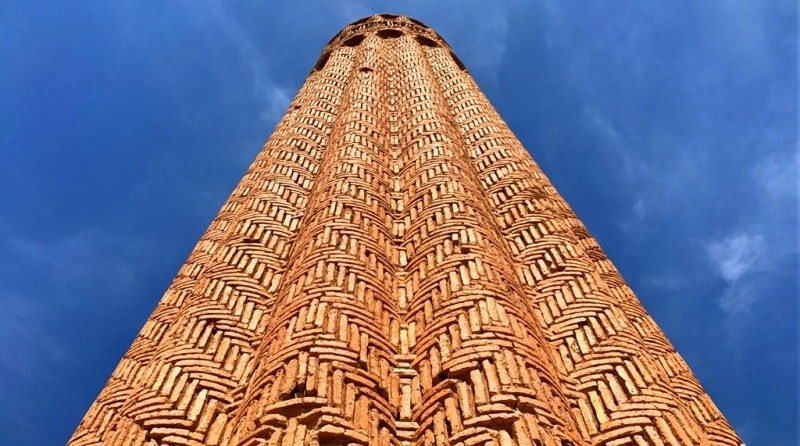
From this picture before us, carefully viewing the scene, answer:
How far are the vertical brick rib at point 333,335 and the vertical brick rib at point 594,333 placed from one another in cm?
100

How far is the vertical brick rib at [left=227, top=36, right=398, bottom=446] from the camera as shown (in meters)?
2.32

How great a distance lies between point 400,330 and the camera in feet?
10.7

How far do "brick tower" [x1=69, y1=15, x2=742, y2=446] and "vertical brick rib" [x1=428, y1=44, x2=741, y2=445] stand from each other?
1cm

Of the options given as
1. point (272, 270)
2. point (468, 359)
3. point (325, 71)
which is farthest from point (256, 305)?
point (325, 71)

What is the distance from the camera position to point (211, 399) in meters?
2.87

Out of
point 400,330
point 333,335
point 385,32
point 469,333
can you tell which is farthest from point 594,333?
point 385,32

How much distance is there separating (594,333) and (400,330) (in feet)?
3.69

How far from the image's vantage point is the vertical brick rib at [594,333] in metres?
2.76

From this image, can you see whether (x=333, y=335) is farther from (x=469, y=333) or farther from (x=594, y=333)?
(x=594, y=333)

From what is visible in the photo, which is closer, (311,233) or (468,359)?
(468,359)

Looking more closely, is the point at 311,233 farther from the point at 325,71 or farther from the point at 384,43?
the point at 384,43

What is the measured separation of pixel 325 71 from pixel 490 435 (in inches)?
327

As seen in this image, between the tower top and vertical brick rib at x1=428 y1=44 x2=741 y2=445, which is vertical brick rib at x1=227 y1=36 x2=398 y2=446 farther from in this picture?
the tower top

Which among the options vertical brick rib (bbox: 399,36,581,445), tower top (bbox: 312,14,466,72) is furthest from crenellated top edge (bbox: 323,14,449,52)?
vertical brick rib (bbox: 399,36,581,445)
